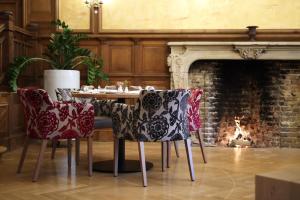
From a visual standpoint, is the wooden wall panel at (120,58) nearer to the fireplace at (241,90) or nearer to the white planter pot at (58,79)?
the fireplace at (241,90)

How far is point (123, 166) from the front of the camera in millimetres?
4418

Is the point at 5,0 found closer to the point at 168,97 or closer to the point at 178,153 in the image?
the point at 178,153

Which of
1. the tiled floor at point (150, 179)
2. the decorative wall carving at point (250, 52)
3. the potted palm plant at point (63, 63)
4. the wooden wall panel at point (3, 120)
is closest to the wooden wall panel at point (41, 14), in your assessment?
the potted palm plant at point (63, 63)

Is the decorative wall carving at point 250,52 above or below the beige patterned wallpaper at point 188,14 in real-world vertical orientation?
below

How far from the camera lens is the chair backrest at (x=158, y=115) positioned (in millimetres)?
3729

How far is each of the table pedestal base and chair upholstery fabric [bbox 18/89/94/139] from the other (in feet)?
1.56

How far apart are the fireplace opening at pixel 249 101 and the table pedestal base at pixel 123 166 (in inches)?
86.7

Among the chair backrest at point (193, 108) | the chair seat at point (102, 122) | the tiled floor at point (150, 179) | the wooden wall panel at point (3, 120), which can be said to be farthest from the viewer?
the wooden wall panel at point (3, 120)

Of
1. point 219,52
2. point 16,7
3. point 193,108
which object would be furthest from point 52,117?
point 16,7

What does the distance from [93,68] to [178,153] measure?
189cm

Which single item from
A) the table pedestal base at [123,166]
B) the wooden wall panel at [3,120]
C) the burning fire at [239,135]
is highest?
the wooden wall panel at [3,120]

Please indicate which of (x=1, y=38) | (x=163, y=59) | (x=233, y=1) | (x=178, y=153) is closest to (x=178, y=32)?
Answer: (x=163, y=59)

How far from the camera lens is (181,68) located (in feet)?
21.5

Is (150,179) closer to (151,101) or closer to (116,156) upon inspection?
(116,156)
